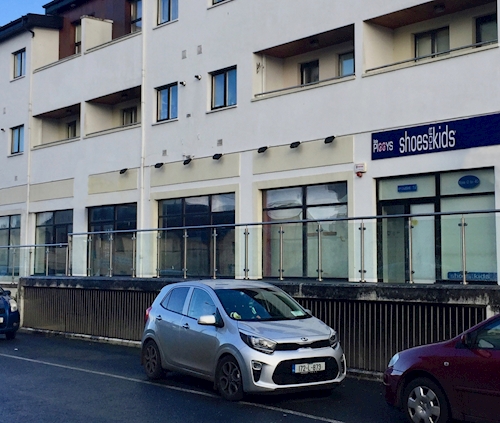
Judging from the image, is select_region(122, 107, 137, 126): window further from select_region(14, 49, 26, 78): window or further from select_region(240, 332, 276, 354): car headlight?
select_region(240, 332, 276, 354): car headlight

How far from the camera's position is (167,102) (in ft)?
82.4

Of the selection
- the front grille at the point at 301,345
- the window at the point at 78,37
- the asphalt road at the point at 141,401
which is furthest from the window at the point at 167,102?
the front grille at the point at 301,345

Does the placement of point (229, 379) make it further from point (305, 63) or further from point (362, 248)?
point (305, 63)

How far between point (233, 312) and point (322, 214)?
863 centimetres

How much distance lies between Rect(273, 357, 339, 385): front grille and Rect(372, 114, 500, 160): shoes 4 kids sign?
7432 mm

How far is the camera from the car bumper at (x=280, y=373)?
10.7 meters

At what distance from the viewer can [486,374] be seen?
842 cm

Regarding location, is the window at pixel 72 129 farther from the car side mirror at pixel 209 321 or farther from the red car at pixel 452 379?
the red car at pixel 452 379

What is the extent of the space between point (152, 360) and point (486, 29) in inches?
419

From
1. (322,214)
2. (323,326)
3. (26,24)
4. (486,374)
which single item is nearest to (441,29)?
(322,214)

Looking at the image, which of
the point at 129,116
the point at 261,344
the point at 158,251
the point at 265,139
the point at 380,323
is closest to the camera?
the point at 261,344

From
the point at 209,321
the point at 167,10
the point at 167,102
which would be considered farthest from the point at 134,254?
the point at 167,10

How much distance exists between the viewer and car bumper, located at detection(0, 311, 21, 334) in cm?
2011

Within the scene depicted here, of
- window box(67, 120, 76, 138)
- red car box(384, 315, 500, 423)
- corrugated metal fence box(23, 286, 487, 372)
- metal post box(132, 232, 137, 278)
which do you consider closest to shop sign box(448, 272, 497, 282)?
corrugated metal fence box(23, 286, 487, 372)
